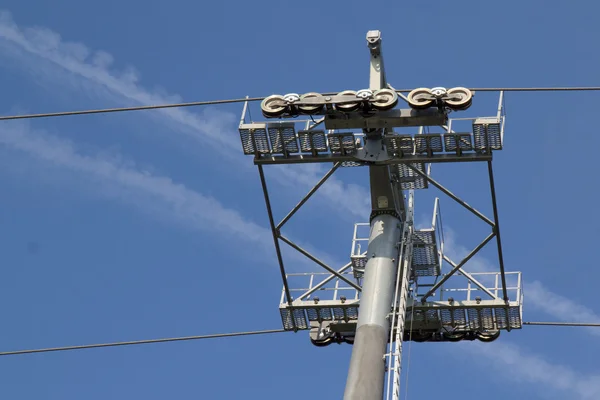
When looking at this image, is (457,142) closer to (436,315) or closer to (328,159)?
(328,159)

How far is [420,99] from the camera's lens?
172 feet

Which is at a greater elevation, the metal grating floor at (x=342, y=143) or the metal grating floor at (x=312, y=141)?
the metal grating floor at (x=342, y=143)

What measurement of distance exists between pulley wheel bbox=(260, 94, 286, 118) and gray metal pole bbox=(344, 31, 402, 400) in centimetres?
324

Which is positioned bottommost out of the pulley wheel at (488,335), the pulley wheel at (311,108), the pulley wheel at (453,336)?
the pulley wheel at (453,336)

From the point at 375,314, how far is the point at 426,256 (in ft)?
23.8

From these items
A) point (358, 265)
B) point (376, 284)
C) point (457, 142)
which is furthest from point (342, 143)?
point (358, 265)

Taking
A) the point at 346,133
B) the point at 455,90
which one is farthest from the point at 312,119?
the point at 455,90

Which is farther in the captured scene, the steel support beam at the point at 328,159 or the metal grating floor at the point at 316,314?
the metal grating floor at the point at 316,314

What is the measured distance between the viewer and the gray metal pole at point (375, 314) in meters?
50.2

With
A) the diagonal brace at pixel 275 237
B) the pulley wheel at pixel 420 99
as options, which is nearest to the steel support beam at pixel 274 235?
the diagonal brace at pixel 275 237

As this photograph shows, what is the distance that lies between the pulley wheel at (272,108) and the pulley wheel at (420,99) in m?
4.17

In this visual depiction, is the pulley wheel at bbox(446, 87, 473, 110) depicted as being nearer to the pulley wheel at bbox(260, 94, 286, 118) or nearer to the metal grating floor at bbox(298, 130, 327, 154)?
the metal grating floor at bbox(298, 130, 327, 154)

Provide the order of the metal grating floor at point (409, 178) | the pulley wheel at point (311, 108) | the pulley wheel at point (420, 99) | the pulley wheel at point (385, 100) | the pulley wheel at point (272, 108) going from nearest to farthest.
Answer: the pulley wheel at point (420, 99), the pulley wheel at point (385, 100), the pulley wheel at point (311, 108), the pulley wheel at point (272, 108), the metal grating floor at point (409, 178)

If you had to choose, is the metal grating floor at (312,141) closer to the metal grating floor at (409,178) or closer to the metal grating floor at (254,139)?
the metal grating floor at (254,139)
